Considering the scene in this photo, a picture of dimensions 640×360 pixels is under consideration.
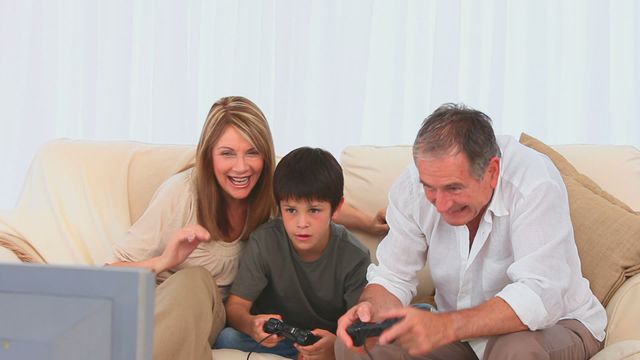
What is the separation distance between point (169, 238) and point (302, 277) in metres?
0.38

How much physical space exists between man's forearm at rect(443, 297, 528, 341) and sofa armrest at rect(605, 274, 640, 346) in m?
0.29

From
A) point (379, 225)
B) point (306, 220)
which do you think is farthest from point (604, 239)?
point (306, 220)

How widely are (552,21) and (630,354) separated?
1910 millimetres

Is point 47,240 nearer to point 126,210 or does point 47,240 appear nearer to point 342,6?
point 126,210

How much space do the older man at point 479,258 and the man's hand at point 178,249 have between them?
0.47 m

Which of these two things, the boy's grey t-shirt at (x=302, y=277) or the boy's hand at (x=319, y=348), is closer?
the boy's hand at (x=319, y=348)

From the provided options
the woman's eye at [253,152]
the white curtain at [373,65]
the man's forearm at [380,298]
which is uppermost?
the white curtain at [373,65]

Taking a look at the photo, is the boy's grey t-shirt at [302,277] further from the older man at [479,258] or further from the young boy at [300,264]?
the older man at [479,258]

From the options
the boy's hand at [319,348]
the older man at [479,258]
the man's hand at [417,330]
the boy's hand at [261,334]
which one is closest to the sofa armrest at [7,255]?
the boy's hand at [261,334]

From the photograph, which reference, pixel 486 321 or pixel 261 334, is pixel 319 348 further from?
pixel 486 321

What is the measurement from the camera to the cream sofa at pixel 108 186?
2.41m

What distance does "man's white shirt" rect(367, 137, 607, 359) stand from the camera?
5.82 ft

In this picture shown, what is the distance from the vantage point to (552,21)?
3.31 meters

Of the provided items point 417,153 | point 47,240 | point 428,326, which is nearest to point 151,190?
point 47,240
